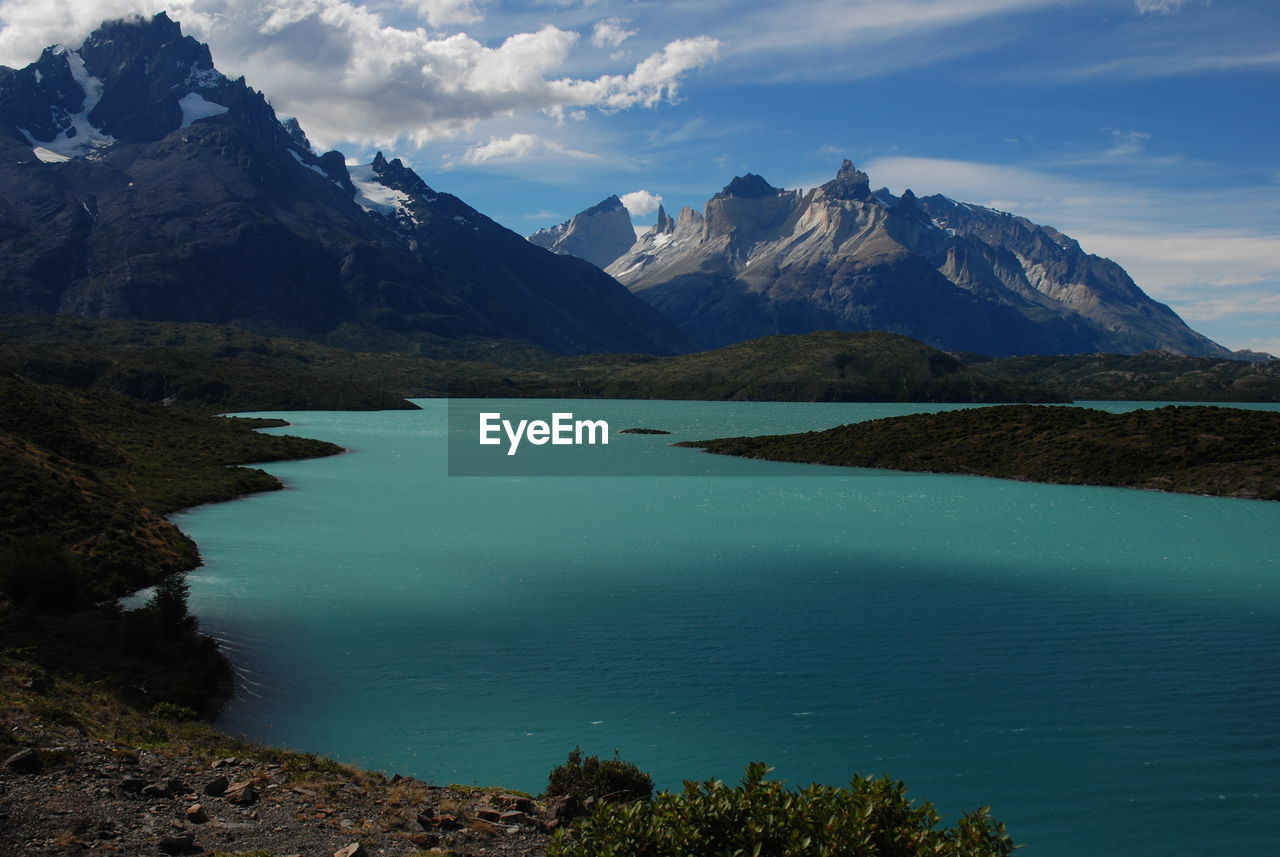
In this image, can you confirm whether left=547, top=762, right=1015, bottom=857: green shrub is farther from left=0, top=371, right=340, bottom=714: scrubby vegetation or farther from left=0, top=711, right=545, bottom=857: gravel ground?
left=0, top=371, right=340, bottom=714: scrubby vegetation

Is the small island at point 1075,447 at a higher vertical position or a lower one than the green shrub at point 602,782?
higher

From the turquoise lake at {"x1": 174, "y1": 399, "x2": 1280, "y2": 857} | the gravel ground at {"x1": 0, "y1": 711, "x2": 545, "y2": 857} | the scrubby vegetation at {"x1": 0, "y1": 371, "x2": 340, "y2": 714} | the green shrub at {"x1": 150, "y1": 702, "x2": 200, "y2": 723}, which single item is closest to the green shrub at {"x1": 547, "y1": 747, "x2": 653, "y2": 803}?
the gravel ground at {"x1": 0, "y1": 711, "x2": 545, "y2": 857}

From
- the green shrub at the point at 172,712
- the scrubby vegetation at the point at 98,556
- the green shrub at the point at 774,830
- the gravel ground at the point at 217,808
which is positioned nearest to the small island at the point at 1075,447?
the scrubby vegetation at the point at 98,556

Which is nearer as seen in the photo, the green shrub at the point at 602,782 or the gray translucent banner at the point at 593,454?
the green shrub at the point at 602,782

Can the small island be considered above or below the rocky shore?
above

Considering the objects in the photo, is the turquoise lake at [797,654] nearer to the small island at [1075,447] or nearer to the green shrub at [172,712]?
the green shrub at [172,712]
